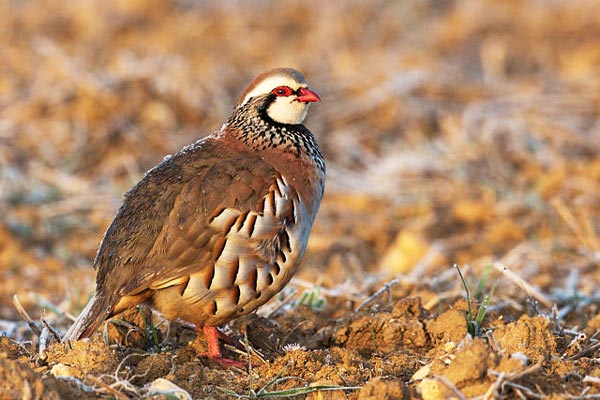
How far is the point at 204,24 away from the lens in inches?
530

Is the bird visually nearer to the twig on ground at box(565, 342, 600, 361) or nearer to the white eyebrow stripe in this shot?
the white eyebrow stripe

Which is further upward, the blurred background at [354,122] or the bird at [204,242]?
the bird at [204,242]

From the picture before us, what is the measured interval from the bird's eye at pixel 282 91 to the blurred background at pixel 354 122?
4.03 feet

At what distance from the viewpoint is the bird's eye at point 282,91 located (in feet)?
16.5

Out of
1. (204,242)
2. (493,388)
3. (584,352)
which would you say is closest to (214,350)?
(204,242)

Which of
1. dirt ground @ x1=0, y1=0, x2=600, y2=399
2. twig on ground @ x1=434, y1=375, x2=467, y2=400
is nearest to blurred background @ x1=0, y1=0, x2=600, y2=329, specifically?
dirt ground @ x1=0, y1=0, x2=600, y2=399

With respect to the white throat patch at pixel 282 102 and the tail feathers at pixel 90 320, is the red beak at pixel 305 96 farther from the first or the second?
the tail feathers at pixel 90 320

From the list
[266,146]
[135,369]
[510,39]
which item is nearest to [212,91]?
[510,39]

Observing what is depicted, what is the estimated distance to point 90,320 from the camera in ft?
14.3

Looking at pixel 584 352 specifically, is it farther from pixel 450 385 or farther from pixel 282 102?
pixel 282 102

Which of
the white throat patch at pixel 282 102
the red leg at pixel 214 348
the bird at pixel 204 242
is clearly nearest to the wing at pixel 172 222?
the bird at pixel 204 242

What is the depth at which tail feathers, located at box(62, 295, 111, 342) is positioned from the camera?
431cm

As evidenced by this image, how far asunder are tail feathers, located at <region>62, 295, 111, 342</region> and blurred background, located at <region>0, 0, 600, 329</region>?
133cm

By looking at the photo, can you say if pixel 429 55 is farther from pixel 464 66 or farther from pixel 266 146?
pixel 266 146
